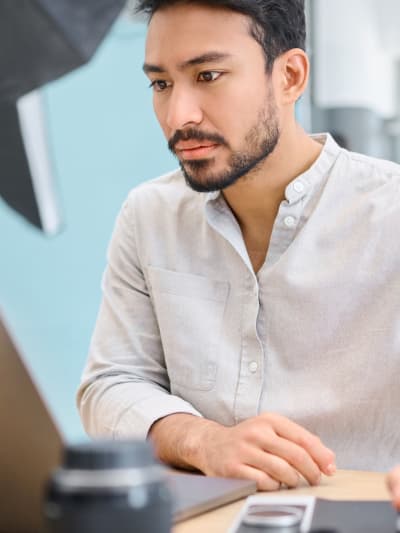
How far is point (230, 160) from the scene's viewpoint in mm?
1550

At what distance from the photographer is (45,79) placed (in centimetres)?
268

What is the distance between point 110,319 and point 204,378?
21 cm

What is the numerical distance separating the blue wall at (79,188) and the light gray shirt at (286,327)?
116 cm

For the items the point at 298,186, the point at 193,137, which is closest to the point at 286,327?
the point at 298,186

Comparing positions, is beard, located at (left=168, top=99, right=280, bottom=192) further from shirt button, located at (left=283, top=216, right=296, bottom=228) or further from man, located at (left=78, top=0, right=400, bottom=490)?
shirt button, located at (left=283, top=216, right=296, bottom=228)

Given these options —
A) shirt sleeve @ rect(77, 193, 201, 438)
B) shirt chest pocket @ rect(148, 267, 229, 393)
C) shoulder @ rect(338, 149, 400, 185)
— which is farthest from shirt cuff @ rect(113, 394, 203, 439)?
shoulder @ rect(338, 149, 400, 185)

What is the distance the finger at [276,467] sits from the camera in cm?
111

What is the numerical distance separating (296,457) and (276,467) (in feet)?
0.10

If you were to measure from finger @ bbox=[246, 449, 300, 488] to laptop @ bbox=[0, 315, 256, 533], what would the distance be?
432mm

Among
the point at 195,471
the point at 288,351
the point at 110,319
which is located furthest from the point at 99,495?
the point at 110,319

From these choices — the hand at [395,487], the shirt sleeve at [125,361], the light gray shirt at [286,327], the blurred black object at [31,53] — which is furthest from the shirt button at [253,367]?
the blurred black object at [31,53]

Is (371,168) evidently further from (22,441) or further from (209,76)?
(22,441)

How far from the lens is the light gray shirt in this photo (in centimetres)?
146

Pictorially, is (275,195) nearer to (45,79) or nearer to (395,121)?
(45,79)
